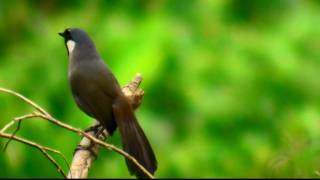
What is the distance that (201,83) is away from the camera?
2.08 m

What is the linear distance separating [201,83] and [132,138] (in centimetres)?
50

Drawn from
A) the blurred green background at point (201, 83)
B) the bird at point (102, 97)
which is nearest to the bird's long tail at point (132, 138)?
the bird at point (102, 97)

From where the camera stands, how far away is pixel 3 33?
8.15 ft

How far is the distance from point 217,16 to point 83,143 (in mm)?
567

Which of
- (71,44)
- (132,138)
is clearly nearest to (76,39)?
(71,44)

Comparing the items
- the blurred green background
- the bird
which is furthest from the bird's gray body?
the blurred green background

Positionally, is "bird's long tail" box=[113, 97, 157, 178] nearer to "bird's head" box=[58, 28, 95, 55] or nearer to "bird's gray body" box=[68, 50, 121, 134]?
"bird's gray body" box=[68, 50, 121, 134]

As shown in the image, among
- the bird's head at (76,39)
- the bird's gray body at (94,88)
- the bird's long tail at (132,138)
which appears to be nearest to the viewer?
the bird's long tail at (132,138)

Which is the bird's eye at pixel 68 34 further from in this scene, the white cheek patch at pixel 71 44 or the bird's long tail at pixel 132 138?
the bird's long tail at pixel 132 138

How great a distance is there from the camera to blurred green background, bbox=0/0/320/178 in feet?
6.73

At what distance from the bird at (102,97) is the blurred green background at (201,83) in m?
0.30

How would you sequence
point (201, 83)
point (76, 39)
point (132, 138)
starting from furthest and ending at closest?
point (201, 83) → point (76, 39) → point (132, 138)

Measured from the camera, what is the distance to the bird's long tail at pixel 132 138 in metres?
1.54

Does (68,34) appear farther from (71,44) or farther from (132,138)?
(132,138)
